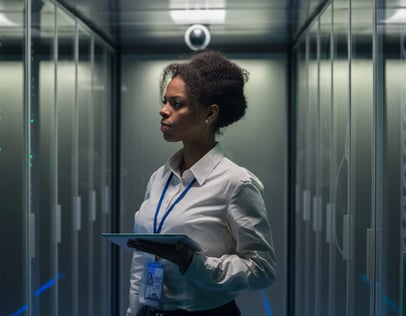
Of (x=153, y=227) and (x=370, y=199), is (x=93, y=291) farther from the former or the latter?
(x=153, y=227)

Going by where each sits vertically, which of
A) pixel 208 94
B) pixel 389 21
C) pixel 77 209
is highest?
pixel 389 21

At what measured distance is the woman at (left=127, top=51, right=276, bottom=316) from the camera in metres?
1.74

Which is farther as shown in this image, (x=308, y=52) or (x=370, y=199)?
(x=308, y=52)

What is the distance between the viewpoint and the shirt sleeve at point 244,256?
172 centimetres

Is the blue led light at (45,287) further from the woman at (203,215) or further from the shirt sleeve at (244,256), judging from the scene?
the shirt sleeve at (244,256)

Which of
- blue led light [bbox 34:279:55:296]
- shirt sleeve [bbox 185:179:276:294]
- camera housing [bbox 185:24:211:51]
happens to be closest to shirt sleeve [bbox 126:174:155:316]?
shirt sleeve [bbox 185:179:276:294]

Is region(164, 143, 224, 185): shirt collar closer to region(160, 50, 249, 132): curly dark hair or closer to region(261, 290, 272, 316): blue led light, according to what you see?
region(160, 50, 249, 132): curly dark hair

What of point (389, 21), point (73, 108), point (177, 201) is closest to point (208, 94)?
point (177, 201)

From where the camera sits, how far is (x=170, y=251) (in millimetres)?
1693

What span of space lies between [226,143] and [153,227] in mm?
3204

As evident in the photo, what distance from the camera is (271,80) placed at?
497cm

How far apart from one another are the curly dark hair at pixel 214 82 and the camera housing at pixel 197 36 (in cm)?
283

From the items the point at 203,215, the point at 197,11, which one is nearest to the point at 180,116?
the point at 203,215

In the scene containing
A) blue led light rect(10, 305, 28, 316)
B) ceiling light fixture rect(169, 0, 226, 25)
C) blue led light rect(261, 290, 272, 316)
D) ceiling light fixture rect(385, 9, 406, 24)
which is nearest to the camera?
ceiling light fixture rect(385, 9, 406, 24)
